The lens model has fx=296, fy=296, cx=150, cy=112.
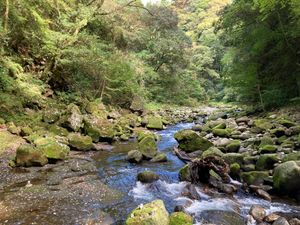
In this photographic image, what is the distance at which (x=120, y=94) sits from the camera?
18.3 meters

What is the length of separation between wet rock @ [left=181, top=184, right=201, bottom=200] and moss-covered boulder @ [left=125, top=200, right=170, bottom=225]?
170cm

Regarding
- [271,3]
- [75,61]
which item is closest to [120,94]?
[75,61]

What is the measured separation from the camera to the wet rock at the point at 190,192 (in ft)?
20.0

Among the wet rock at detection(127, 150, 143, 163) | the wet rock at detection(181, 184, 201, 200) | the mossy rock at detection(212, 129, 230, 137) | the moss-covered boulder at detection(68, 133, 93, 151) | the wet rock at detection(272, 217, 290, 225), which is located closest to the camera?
the wet rock at detection(272, 217, 290, 225)

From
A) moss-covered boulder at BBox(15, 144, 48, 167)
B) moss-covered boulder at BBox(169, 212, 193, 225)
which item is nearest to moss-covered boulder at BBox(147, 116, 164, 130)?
moss-covered boulder at BBox(15, 144, 48, 167)

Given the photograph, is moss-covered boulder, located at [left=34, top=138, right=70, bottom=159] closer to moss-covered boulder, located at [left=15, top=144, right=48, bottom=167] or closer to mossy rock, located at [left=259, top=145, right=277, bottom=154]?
moss-covered boulder, located at [left=15, top=144, right=48, bottom=167]

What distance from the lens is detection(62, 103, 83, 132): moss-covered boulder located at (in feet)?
36.7

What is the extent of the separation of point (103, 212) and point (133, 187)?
1547 mm

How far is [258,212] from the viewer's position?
5.27m

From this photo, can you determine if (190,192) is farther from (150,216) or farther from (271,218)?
(150,216)

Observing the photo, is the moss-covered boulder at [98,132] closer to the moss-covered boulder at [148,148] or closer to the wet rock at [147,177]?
the moss-covered boulder at [148,148]

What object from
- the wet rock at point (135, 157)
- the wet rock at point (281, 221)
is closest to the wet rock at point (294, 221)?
the wet rock at point (281, 221)

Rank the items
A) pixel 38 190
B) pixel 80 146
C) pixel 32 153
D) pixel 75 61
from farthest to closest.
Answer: pixel 75 61
pixel 80 146
pixel 32 153
pixel 38 190

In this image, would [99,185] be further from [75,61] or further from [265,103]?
[265,103]
